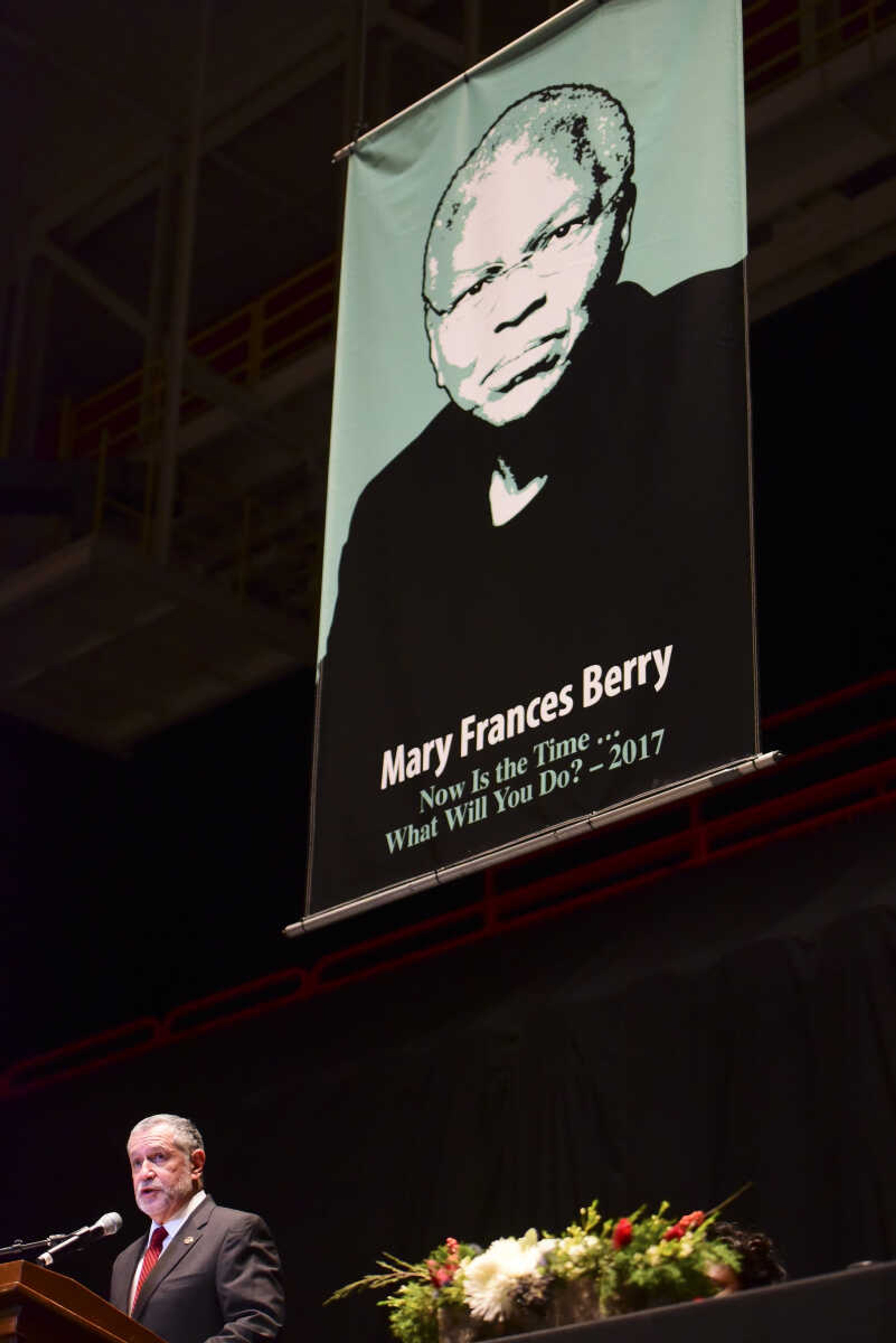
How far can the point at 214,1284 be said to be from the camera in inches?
202

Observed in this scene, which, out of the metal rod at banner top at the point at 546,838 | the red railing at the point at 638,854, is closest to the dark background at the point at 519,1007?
the red railing at the point at 638,854

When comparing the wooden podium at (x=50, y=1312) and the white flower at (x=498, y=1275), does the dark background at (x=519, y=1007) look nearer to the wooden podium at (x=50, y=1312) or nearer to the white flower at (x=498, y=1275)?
the white flower at (x=498, y=1275)

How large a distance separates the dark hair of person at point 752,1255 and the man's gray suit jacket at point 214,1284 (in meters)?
1.27

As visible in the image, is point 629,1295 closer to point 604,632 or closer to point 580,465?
point 604,632

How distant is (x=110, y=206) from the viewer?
15.0 metres

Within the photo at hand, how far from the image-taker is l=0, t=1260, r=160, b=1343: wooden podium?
3.92 meters

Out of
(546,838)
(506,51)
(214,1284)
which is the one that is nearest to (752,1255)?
(546,838)

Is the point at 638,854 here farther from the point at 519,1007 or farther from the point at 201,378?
the point at 201,378

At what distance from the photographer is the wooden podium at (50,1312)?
3.92m

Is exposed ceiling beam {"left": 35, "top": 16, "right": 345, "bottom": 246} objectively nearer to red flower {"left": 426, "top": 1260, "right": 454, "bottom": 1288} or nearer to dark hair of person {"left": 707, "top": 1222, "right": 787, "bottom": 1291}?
dark hair of person {"left": 707, "top": 1222, "right": 787, "bottom": 1291}

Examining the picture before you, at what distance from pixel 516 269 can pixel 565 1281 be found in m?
3.32

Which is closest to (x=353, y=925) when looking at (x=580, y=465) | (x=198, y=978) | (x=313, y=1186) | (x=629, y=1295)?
(x=198, y=978)

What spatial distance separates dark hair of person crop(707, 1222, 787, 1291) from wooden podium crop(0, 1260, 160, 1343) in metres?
1.33

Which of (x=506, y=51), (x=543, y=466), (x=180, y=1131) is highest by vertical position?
(x=506, y=51)
